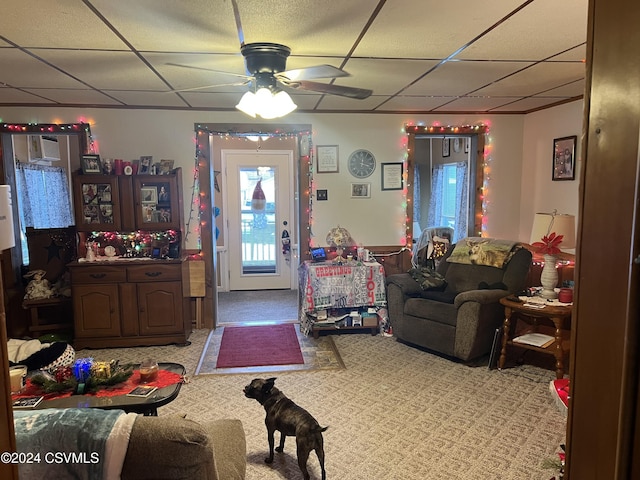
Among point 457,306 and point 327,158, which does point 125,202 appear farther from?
point 457,306

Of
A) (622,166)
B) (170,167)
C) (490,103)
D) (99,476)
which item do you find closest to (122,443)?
(99,476)

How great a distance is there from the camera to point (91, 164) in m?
4.32

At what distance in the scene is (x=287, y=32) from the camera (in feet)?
7.81

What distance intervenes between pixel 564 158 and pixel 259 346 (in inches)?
145

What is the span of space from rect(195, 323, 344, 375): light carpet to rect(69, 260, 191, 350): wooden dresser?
0.37 m

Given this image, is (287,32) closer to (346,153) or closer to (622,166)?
(622,166)

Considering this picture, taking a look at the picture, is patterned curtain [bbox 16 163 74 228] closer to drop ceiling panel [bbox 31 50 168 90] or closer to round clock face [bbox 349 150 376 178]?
drop ceiling panel [bbox 31 50 168 90]

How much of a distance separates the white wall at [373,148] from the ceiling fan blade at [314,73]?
2307 millimetres

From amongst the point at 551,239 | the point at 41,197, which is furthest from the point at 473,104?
the point at 41,197

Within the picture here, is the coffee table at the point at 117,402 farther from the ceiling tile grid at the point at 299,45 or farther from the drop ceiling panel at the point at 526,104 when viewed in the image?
the drop ceiling panel at the point at 526,104

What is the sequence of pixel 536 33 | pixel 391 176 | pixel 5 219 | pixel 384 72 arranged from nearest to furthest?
pixel 536 33
pixel 5 219
pixel 384 72
pixel 391 176

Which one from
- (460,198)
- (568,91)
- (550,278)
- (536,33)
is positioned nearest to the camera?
(536,33)

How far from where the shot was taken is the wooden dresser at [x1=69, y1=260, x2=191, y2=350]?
4.19 m

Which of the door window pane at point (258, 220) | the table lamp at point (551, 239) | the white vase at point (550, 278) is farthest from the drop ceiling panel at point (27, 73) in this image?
the white vase at point (550, 278)
